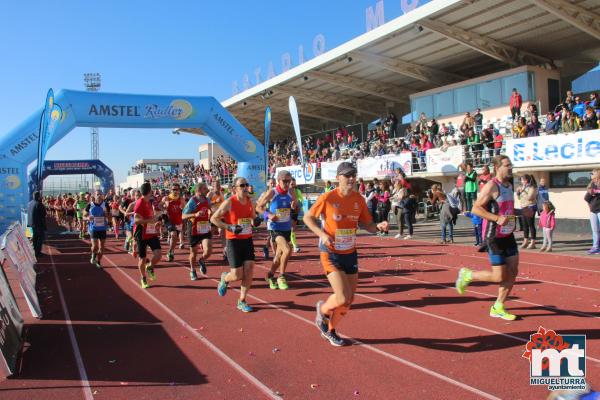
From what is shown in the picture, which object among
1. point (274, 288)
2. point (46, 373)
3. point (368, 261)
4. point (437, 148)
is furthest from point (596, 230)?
point (46, 373)

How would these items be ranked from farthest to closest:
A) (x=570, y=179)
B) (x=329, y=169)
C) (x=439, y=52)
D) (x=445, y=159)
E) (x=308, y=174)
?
(x=308, y=174) → (x=329, y=169) → (x=439, y=52) → (x=445, y=159) → (x=570, y=179)

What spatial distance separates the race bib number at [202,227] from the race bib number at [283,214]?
2077mm

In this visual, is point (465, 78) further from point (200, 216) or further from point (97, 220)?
point (97, 220)

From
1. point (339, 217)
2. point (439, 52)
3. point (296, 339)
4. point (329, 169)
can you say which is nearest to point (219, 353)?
point (296, 339)

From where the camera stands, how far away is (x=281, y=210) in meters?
8.80

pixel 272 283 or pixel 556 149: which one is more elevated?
pixel 556 149

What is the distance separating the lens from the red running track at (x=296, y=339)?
431cm

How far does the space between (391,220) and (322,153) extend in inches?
523

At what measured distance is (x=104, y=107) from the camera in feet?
59.9

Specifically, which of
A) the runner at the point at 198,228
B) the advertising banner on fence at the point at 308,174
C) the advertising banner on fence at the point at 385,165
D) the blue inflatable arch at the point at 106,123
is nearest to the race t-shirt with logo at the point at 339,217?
the runner at the point at 198,228

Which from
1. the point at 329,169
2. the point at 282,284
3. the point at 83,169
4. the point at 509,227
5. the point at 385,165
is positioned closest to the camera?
the point at 509,227

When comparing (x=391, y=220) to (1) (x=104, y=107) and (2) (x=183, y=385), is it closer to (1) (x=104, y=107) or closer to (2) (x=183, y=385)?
(1) (x=104, y=107)

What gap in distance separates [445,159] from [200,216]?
42.6ft

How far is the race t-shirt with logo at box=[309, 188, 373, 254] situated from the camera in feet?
17.2
